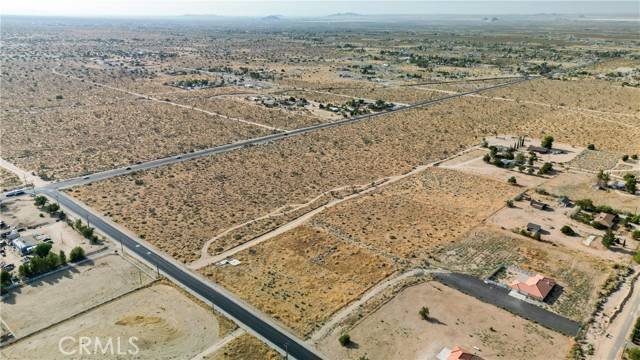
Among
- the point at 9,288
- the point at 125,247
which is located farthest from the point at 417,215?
the point at 9,288

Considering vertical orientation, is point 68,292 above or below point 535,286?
below

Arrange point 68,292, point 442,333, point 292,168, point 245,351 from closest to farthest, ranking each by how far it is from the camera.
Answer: point 245,351 → point 442,333 → point 68,292 → point 292,168

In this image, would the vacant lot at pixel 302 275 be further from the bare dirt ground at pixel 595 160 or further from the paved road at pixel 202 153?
the bare dirt ground at pixel 595 160

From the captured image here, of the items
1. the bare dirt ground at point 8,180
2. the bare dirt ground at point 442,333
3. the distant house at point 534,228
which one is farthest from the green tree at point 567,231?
the bare dirt ground at point 8,180

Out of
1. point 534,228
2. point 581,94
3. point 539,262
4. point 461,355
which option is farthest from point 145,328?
point 581,94

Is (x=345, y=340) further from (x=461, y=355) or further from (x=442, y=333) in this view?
(x=461, y=355)

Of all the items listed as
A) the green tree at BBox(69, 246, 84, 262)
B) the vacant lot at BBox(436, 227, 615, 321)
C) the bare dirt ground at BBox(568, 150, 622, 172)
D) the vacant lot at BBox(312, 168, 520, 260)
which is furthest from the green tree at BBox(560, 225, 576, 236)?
the green tree at BBox(69, 246, 84, 262)

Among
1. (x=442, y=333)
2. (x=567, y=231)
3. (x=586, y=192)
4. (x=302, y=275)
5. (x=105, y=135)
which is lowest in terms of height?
(x=442, y=333)
